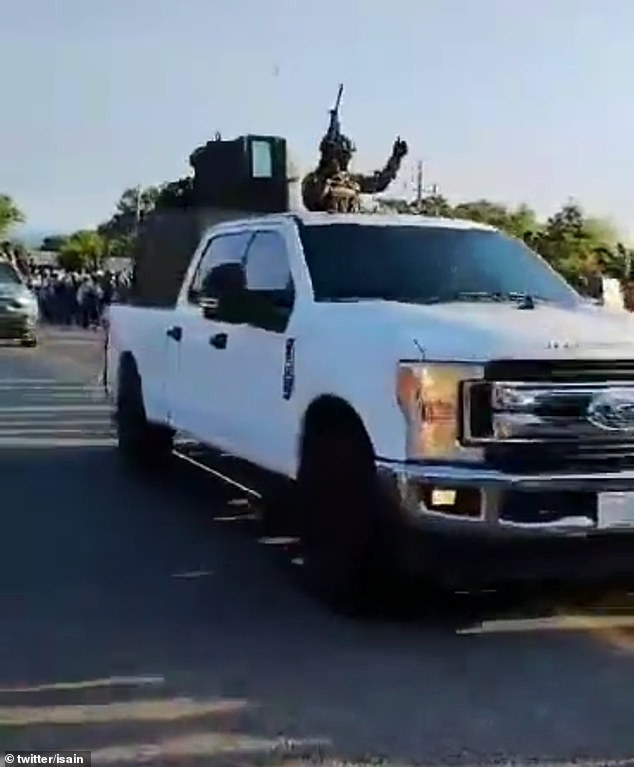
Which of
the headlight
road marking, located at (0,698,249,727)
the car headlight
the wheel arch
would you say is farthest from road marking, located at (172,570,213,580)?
the car headlight

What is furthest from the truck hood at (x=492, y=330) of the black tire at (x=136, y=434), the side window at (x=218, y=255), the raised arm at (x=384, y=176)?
the raised arm at (x=384, y=176)

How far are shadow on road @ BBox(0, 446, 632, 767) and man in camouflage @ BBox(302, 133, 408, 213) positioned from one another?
7.75m

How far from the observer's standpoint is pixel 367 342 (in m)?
6.51

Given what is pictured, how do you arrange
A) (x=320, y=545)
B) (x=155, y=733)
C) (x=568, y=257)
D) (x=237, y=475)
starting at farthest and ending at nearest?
(x=568, y=257), (x=237, y=475), (x=320, y=545), (x=155, y=733)

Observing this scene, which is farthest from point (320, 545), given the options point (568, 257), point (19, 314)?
point (568, 257)

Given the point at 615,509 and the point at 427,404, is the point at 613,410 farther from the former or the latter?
the point at 427,404

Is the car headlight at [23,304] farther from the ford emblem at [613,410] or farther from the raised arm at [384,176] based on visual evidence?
the ford emblem at [613,410]

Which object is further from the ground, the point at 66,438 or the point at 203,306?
the point at 203,306

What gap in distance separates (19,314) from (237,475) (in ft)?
70.5

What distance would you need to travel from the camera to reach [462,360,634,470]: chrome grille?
6.12 meters

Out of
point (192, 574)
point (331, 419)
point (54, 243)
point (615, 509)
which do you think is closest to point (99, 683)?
point (331, 419)

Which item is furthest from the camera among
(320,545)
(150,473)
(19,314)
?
(19,314)

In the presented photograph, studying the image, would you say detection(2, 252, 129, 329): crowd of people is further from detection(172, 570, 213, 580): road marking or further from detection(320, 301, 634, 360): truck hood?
detection(320, 301, 634, 360): truck hood

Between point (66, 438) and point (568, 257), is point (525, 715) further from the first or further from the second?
point (568, 257)
